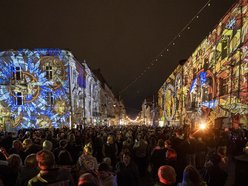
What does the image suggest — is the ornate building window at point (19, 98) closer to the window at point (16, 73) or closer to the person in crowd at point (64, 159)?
the window at point (16, 73)

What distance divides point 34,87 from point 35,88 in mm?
187

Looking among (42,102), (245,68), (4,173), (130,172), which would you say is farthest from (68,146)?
(42,102)

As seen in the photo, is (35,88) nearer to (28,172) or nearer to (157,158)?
(157,158)

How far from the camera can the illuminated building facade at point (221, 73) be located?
23.3 m

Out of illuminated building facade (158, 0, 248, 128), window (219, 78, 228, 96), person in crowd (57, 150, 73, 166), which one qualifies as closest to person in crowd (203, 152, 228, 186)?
person in crowd (57, 150, 73, 166)

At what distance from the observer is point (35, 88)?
41344mm

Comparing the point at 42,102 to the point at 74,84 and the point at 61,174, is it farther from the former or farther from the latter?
the point at 61,174

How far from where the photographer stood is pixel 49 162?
15.7 ft

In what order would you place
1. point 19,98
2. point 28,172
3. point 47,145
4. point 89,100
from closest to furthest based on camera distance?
point 28,172
point 47,145
point 19,98
point 89,100

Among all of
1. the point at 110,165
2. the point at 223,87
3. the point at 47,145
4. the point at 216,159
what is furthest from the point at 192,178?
the point at 223,87

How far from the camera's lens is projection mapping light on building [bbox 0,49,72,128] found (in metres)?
41.1

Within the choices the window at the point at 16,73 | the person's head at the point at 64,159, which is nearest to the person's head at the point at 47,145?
the person's head at the point at 64,159

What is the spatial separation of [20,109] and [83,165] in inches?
1450

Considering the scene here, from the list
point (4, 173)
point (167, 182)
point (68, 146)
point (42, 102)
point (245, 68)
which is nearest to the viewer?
point (167, 182)
